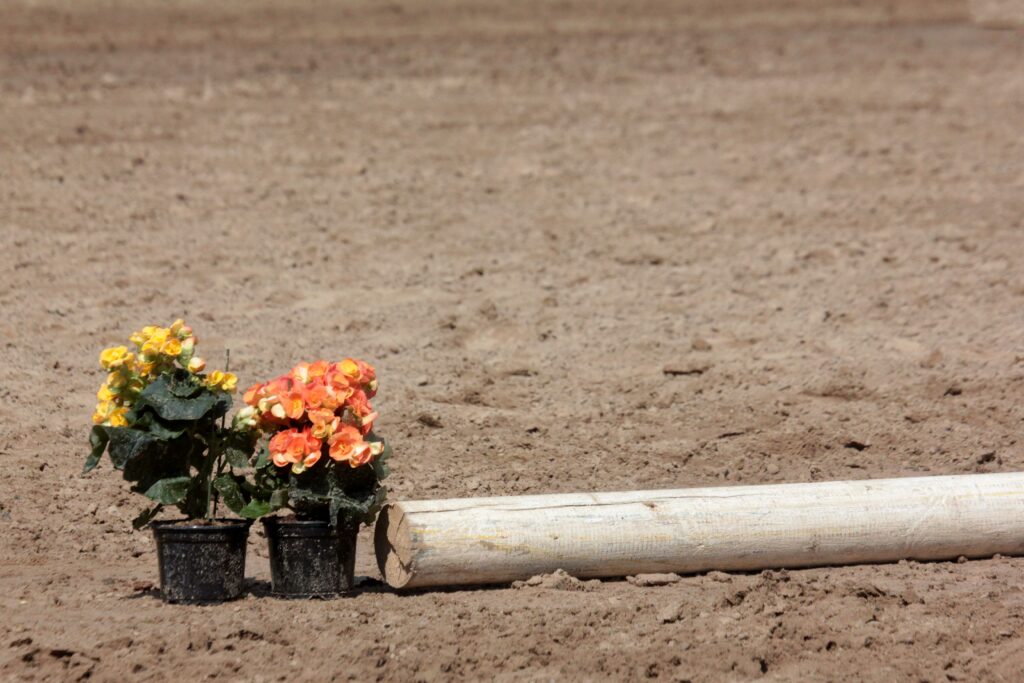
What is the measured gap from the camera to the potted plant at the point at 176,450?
4.36 m

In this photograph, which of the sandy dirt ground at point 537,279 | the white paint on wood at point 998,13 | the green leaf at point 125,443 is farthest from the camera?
the white paint on wood at point 998,13

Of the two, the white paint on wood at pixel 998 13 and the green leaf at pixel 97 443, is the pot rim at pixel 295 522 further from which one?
the white paint on wood at pixel 998 13

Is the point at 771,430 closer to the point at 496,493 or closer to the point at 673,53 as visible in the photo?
the point at 496,493

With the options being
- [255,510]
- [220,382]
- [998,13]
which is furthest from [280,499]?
[998,13]

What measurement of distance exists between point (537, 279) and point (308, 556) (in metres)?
3.91

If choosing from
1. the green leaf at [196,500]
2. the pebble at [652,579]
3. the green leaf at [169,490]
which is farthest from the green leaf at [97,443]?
the pebble at [652,579]

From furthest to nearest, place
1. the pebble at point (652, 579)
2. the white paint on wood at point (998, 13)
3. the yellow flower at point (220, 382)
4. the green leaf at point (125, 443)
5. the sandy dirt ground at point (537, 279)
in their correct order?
1. the white paint on wood at point (998, 13)
2. the pebble at point (652, 579)
3. the yellow flower at point (220, 382)
4. the green leaf at point (125, 443)
5. the sandy dirt ground at point (537, 279)

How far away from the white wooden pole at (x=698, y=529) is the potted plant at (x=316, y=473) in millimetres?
184

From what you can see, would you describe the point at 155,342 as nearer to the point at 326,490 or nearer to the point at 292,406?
the point at 292,406

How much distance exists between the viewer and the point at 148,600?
447 centimetres

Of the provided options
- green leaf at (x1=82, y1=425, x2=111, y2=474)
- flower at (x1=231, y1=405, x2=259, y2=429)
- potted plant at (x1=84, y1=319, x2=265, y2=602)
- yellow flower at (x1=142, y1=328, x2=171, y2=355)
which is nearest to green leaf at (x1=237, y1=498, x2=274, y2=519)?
potted plant at (x1=84, y1=319, x2=265, y2=602)

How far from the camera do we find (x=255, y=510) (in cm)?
→ 440

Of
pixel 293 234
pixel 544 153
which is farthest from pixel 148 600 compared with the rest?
pixel 544 153

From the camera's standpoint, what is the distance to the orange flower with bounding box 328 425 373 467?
4.33 metres
